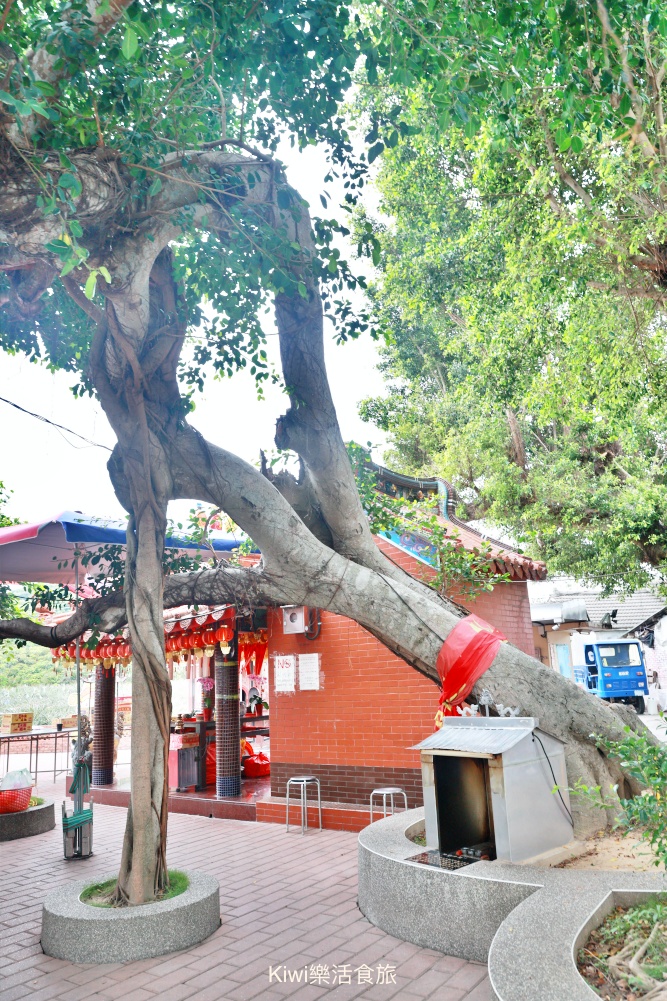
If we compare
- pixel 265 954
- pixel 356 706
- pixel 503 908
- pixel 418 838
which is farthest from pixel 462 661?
pixel 356 706

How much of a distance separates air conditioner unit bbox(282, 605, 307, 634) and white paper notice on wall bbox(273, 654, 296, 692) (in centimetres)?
40

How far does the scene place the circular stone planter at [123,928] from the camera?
4.83 meters

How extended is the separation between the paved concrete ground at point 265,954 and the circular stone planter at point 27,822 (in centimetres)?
207

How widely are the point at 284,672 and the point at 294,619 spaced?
801 millimetres

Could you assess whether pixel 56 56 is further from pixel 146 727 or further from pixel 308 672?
pixel 308 672

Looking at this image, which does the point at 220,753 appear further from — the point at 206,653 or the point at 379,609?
the point at 379,609

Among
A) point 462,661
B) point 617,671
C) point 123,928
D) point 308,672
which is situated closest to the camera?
point 123,928

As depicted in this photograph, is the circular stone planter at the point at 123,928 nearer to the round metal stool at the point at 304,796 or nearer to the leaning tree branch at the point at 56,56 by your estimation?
the round metal stool at the point at 304,796

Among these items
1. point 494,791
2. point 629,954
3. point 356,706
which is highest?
point 356,706

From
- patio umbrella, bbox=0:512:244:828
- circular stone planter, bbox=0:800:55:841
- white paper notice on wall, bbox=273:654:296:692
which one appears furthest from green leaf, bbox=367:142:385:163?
circular stone planter, bbox=0:800:55:841

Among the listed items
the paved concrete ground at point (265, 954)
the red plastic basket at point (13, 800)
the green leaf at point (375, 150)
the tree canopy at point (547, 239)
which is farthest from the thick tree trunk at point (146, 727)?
the red plastic basket at point (13, 800)

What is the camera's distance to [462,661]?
6031 millimetres

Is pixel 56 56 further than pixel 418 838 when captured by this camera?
No

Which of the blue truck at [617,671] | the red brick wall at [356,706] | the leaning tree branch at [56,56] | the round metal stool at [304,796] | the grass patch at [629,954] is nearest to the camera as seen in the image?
the grass patch at [629,954]
